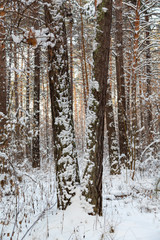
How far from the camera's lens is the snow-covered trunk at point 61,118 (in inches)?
150

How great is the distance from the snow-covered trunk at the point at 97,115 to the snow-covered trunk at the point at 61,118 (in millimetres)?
369

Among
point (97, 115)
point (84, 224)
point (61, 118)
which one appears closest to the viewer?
point (84, 224)

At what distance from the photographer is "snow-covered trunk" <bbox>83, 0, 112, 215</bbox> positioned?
3553 millimetres

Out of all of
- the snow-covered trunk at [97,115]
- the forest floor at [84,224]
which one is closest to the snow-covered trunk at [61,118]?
the forest floor at [84,224]

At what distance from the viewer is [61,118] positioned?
3900mm

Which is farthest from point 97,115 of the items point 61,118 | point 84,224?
point 84,224

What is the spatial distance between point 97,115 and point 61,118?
71cm

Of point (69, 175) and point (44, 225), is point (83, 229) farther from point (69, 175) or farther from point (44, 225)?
point (69, 175)

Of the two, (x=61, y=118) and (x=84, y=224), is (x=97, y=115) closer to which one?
(x=61, y=118)

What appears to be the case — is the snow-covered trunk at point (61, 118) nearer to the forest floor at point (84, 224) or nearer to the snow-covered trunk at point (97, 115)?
the forest floor at point (84, 224)

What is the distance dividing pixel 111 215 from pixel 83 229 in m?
0.75

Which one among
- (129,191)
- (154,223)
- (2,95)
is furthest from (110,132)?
(154,223)

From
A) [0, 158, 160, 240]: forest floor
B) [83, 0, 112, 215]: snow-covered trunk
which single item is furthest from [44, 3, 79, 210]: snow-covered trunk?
[83, 0, 112, 215]: snow-covered trunk

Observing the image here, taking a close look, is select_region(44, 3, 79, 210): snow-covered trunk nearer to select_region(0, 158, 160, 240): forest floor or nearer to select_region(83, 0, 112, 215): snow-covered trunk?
select_region(0, 158, 160, 240): forest floor
